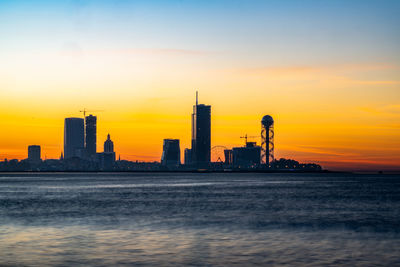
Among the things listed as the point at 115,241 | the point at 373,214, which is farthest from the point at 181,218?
the point at 373,214

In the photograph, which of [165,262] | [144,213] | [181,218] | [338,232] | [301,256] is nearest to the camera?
[165,262]

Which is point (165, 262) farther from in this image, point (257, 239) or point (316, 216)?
point (316, 216)

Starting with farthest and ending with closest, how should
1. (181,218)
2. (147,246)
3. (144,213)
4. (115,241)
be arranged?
1. (144,213)
2. (181,218)
3. (115,241)
4. (147,246)

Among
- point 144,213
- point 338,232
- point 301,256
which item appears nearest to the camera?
point 301,256

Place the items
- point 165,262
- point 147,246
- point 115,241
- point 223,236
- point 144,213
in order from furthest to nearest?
1. point 144,213
2. point 223,236
3. point 115,241
4. point 147,246
5. point 165,262

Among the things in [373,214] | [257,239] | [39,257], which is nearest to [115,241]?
[39,257]

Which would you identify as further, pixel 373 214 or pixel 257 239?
pixel 373 214

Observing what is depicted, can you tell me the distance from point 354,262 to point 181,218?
112ft

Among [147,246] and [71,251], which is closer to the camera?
[71,251]

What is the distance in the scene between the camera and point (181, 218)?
2613 inches

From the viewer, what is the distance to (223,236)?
47.7 metres

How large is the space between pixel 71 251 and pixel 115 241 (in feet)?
19.6

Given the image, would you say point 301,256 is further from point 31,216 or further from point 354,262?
point 31,216

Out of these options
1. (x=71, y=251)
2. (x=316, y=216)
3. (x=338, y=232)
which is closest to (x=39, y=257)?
(x=71, y=251)
